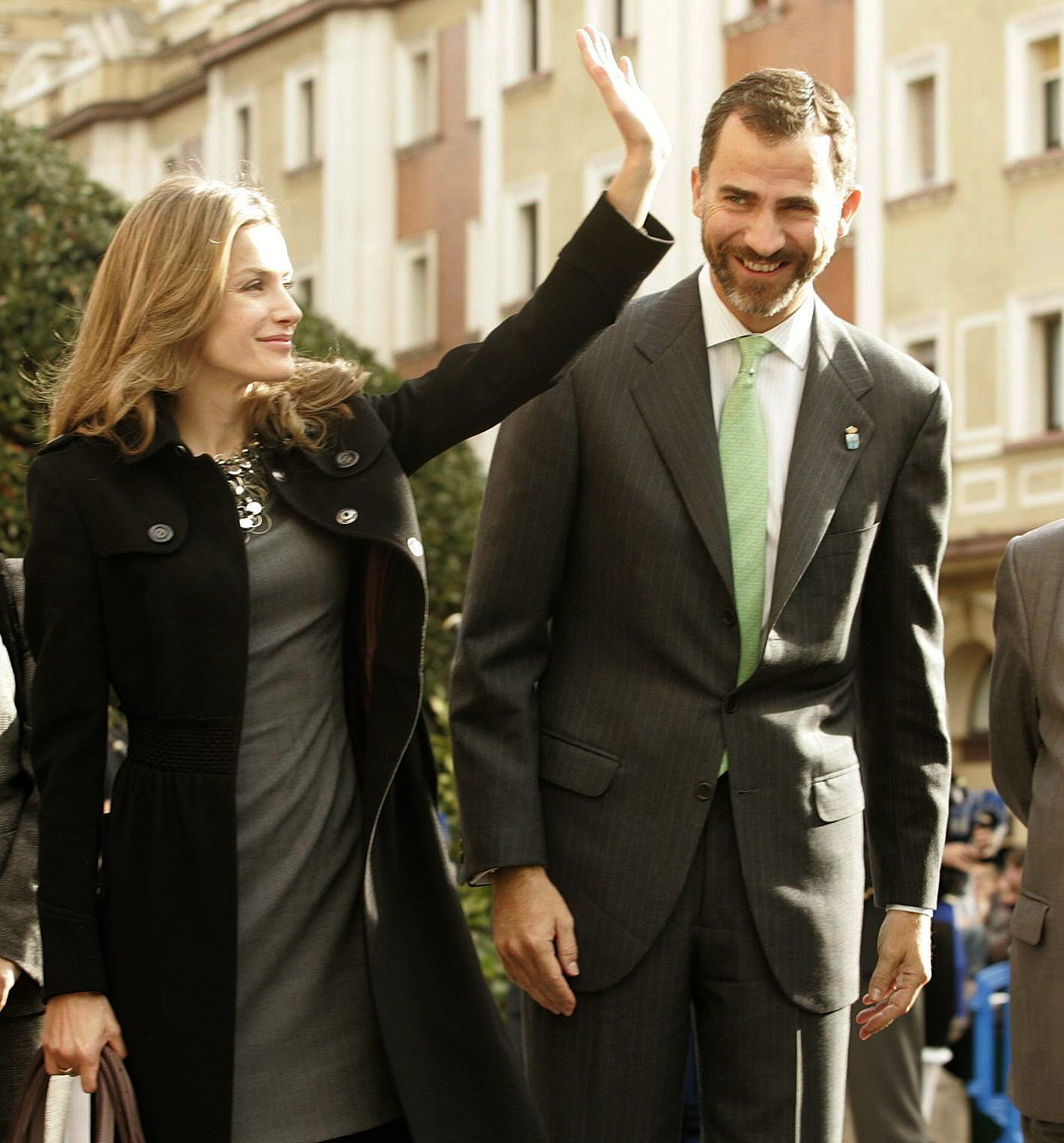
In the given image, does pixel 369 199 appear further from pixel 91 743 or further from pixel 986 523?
pixel 91 743

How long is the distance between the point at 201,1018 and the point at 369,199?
1292 inches

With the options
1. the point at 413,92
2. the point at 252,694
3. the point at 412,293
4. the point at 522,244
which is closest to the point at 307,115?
the point at 413,92

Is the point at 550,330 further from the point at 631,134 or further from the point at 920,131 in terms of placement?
the point at 920,131

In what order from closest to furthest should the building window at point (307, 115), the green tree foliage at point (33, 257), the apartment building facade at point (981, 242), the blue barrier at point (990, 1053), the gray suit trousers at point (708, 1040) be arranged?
the gray suit trousers at point (708, 1040) → the blue barrier at point (990, 1053) → the green tree foliage at point (33, 257) → the apartment building facade at point (981, 242) → the building window at point (307, 115)

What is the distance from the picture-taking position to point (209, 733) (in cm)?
416

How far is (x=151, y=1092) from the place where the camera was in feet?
13.4

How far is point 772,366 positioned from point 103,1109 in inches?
69.5

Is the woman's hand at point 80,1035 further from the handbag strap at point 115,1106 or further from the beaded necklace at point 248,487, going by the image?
the beaded necklace at point 248,487

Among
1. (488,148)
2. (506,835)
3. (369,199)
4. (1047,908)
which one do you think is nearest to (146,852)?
(506,835)

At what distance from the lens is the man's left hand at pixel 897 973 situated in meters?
4.63

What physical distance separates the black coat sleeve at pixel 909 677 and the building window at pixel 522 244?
2822 cm

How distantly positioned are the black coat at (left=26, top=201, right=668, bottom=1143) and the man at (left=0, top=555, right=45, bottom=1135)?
0.62 m

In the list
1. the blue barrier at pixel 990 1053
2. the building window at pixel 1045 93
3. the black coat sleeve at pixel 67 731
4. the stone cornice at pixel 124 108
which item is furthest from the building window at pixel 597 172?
the black coat sleeve at pixel 67 731

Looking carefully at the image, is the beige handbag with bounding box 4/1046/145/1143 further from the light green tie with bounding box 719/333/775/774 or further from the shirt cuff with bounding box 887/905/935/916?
the shirt cuff with bounding box 887/905/935/916
